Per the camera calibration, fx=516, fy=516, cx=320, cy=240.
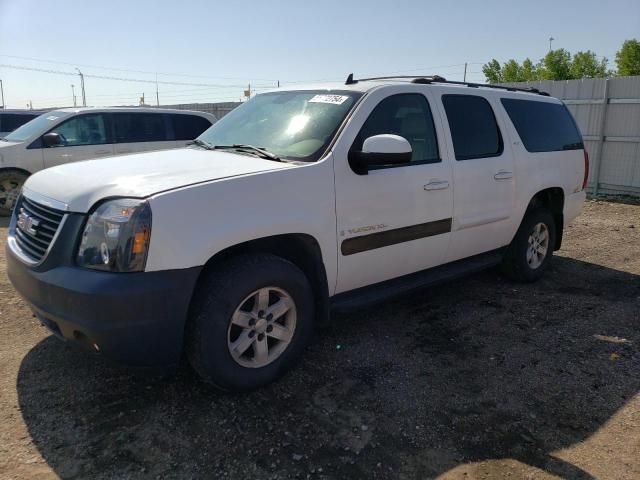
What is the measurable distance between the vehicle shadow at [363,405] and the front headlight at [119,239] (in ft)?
3.06

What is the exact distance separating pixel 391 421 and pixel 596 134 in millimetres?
10634

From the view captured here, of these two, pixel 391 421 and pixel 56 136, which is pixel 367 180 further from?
pixel 56 136

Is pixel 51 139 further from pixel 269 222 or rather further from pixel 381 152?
pixel 381 152

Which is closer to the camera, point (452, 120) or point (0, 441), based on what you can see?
point (0, 441)

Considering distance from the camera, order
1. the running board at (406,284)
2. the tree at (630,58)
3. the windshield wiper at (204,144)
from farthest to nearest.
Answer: the tree at (630,58) → the windshield wiper at (204,144) → the running board at (406,284)

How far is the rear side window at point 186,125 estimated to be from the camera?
970cm

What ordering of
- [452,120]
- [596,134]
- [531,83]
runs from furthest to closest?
[531,83] → [596,134] → [452,120]

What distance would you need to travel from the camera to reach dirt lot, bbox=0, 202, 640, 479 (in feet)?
8.54

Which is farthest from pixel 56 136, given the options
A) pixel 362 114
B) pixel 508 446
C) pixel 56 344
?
pixel 508 446

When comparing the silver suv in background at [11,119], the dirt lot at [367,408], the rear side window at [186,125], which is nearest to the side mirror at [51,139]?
the rear side window at [186,125]

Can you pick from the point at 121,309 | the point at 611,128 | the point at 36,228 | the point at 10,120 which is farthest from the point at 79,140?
the point at 611,128

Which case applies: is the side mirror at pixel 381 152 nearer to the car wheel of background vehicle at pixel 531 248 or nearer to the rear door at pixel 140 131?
the car wheel of background vehicle at pixel 531 248

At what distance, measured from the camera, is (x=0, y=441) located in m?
2.69

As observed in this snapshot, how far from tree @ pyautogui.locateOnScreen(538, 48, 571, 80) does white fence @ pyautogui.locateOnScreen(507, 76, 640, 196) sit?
36866 millimetres
